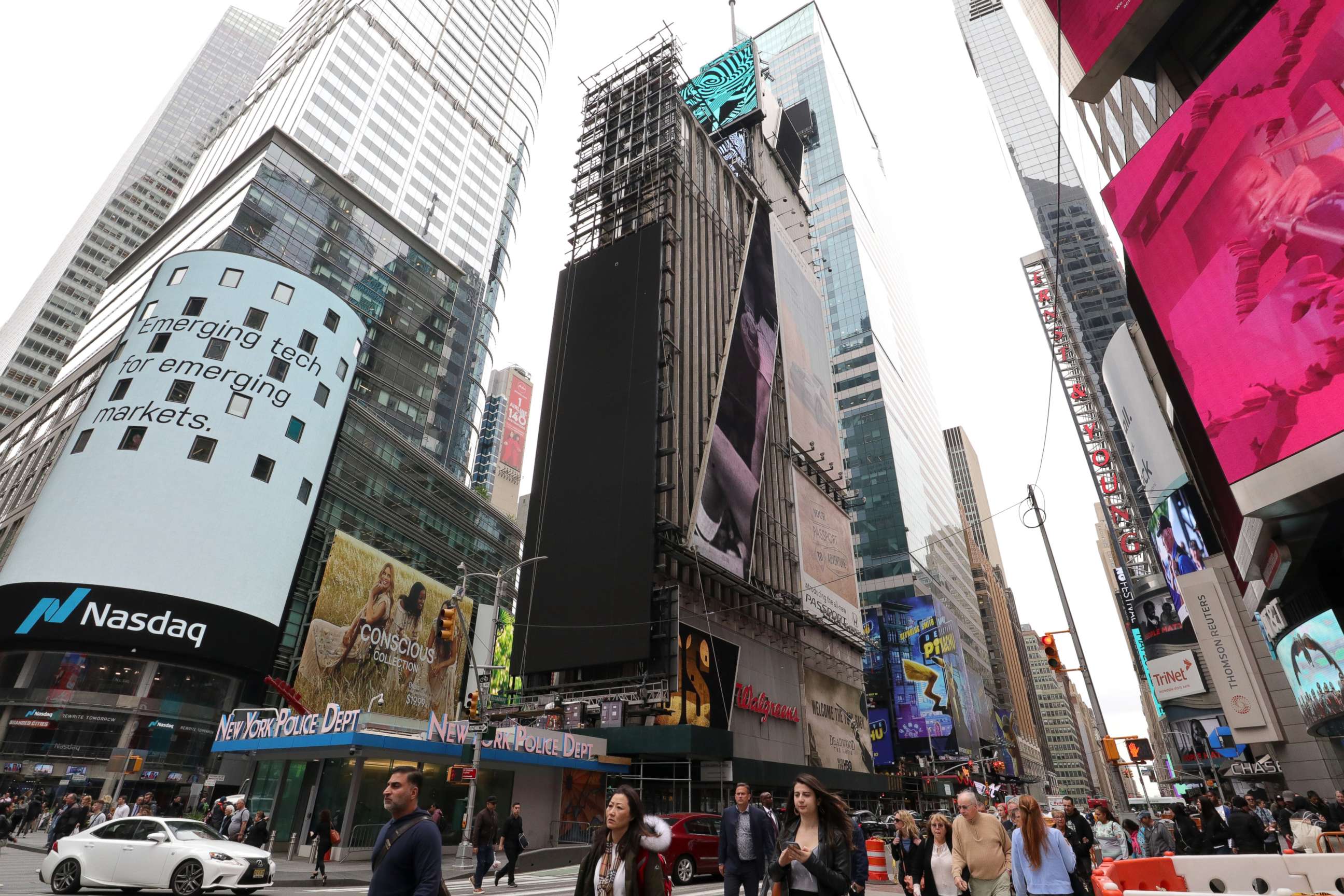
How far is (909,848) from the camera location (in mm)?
11312

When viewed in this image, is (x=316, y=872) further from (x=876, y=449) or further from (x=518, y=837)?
(x=876, y=449)

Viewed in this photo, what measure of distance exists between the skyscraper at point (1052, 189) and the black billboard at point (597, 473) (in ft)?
169

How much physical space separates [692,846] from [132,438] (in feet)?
127

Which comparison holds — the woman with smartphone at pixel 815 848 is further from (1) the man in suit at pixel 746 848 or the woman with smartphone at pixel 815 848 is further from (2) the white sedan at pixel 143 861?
(2) the white sedan at pixel 143 861

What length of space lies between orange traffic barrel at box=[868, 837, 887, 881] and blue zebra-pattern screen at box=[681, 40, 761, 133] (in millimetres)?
59363

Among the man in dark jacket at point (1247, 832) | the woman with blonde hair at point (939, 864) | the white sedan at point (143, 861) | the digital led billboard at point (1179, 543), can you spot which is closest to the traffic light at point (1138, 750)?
the man in dark jacket at point (1247, 832)

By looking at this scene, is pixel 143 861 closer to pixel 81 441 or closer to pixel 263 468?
pixel 263 468

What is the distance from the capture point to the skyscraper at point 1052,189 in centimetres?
8938

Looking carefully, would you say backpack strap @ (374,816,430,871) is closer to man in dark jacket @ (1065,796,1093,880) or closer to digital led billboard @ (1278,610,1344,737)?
man in dark jacket @ (1065,796,1093,880)

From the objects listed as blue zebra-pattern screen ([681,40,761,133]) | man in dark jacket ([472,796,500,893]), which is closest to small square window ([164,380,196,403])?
man in dark jacket ([472,796,500,893])

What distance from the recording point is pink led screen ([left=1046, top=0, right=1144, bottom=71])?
2502cm

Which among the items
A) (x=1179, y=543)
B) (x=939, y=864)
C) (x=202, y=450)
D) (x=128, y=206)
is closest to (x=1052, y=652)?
(x=939, y=864)

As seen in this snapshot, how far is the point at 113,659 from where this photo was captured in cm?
3478

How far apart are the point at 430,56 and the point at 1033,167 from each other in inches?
3677
